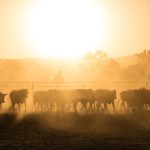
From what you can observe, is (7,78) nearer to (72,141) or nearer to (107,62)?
(107,62)

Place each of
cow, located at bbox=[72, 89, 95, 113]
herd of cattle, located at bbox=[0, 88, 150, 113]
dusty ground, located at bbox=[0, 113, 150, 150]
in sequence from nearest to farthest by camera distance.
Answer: dusty ground, located at bbox=[0, 113, 150, 150]
herd of cattle, located at bbox=[0, 88, 150, 113]
cow, located at bbox=[72, 89, 95, 113]

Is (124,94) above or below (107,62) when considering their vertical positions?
below

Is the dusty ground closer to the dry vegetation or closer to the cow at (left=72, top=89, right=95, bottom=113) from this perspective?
the dry vegetation

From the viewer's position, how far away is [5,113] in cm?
3306

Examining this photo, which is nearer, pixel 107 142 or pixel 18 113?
pixel 107 142

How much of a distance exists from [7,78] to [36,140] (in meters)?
81.4

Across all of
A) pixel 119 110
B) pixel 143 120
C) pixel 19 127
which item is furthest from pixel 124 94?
pixel 19 127

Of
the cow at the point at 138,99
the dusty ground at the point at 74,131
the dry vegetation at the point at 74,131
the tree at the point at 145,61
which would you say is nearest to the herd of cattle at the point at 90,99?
the cow at the point at 138,99

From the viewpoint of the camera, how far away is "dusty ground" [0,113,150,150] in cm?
2011

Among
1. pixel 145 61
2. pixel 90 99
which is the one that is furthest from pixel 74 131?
pixel 145 61

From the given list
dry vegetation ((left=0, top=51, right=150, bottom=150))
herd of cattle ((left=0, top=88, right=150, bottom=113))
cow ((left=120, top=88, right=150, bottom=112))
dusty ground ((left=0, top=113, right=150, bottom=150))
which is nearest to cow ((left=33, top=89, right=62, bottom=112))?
herd of cattle ((left=0, top=88, right=150, bottom=113))

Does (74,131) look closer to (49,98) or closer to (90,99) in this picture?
(90,99)

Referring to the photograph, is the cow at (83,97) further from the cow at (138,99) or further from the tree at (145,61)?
the tree at (145,61)

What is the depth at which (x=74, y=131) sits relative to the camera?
2473 centimetres
